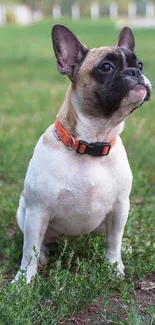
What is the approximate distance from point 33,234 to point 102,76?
950 millimetres

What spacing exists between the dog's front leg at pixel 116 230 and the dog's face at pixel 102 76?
0.54 metres

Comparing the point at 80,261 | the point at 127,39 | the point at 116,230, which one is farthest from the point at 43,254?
the point at 127,39

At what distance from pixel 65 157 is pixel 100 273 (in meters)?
0.65

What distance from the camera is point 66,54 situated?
3346 mm

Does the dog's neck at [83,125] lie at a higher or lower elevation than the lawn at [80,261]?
higher

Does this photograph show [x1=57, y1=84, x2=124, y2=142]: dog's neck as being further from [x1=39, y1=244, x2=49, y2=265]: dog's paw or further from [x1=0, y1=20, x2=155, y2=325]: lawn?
[x1=39, y1=244, x2=49, y2=265]: dog's paw

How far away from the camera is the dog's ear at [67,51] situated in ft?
10.9

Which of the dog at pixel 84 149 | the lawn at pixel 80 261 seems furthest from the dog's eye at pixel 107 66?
the lawn at pixel 80 261

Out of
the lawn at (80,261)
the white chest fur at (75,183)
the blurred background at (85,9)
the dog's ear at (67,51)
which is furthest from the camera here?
the blurred background at (85,9)

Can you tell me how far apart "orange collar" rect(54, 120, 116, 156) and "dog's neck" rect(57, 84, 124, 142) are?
0.03m

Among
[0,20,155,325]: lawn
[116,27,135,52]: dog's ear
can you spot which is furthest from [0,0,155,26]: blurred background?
[116,27,135,52]: dog's ear

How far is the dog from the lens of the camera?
10.3 feet

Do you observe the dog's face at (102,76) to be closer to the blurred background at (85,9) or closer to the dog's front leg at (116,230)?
the dog's front leg at (116,230)

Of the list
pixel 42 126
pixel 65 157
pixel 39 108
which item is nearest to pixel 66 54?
pixel 65 157
